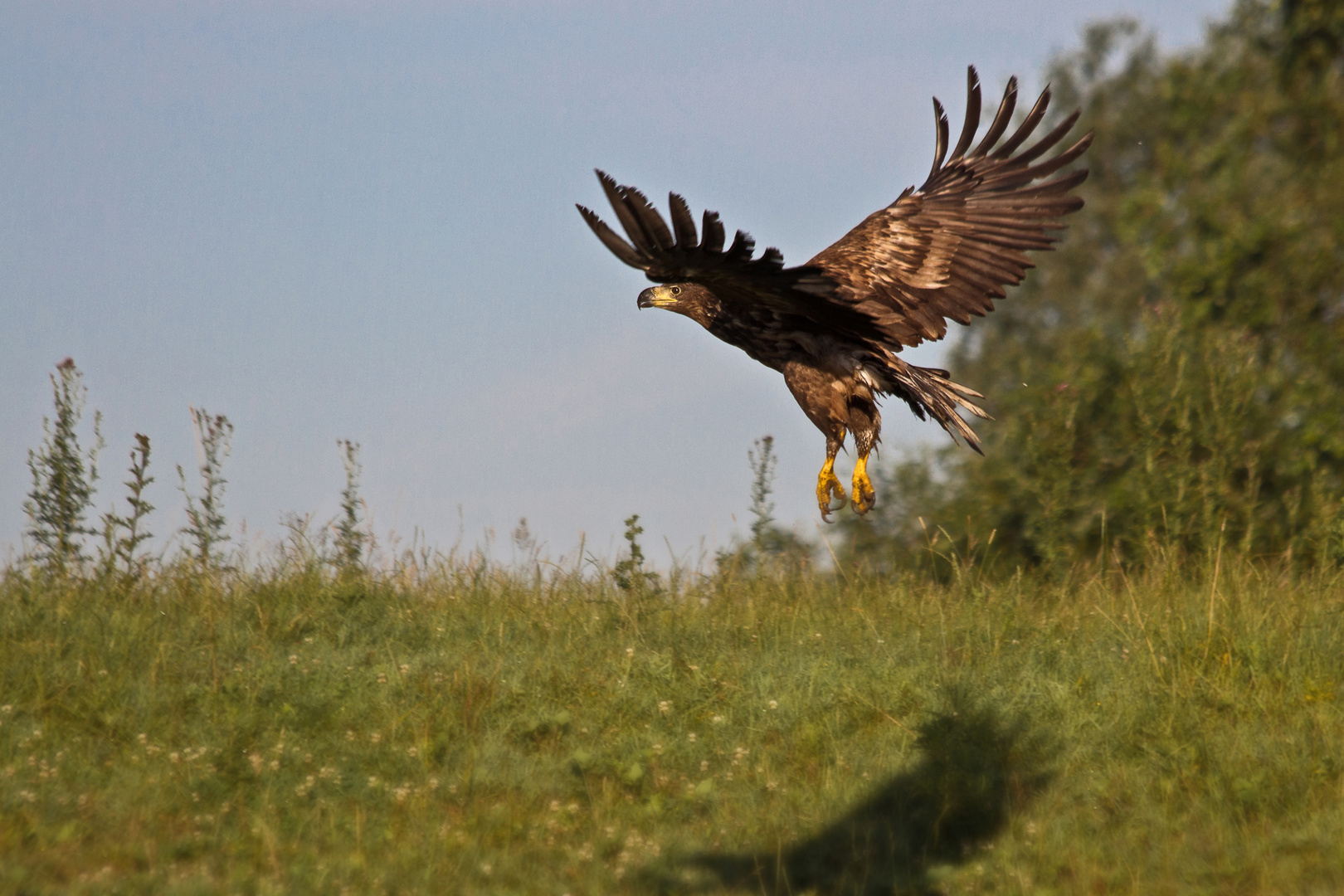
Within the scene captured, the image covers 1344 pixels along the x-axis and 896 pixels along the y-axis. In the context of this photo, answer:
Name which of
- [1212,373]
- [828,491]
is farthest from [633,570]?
[1212,373]

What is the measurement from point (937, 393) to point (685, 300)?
1685 mm

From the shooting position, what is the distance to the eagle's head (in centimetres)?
723

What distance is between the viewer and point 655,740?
4.98m

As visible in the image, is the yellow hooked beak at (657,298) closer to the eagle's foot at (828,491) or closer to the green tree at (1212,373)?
the eagle's foot at (828,491)

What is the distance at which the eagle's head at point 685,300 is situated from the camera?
723cm

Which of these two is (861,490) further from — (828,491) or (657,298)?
(657,298)

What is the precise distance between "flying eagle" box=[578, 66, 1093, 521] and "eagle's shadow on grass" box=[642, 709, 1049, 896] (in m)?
2.21

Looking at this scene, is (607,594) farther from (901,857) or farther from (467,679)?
(901,857)

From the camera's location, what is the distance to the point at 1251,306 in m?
10.9

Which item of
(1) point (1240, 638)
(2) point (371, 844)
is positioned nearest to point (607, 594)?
(2) point (371, 844)

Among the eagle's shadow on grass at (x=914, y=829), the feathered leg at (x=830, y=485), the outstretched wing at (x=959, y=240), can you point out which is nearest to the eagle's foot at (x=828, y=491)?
the feathered leg at (x=830, y=485)

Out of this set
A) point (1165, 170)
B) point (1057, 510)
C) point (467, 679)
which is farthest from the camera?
point (1165, 170)

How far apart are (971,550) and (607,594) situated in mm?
2432

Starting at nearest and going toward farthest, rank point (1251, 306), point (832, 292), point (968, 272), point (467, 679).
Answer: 1. point (467, 679)
2. point (832, 292)
3. point (968, 272)
4. point (1251, 306)
